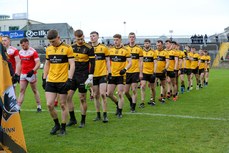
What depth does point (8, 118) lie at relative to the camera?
17.3ft

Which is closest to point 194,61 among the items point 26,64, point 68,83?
point 26,64

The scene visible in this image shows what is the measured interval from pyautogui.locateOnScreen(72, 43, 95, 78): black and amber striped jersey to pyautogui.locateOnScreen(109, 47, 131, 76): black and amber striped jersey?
5.10ft

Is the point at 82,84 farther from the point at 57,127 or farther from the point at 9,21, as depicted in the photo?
the point at 9,21

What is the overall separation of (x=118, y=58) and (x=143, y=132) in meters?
3.08

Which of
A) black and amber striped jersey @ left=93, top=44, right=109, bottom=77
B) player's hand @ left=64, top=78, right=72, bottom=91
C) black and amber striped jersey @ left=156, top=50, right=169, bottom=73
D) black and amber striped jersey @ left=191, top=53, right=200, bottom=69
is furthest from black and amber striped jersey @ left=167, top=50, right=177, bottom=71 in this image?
player's hand @ left=64, top=78, right=72, bottom=91

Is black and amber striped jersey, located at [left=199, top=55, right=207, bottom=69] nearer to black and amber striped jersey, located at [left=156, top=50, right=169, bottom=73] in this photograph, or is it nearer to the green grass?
black and amber striped jersey, located at [left=156, top=50, right=169, bottom=73]

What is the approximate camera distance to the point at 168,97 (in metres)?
15.7

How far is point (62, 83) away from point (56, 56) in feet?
2.07

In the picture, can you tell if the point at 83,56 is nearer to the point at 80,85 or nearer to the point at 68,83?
the point at 80,85

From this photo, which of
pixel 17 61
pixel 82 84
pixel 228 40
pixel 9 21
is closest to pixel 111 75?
pixel 82 84

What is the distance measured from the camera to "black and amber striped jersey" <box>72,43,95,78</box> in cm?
934

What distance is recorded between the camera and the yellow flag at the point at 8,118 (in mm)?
5172

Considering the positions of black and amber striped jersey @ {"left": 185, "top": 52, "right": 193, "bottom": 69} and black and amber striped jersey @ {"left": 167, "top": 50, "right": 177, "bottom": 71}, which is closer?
black and amber striped jersey @ {"left": 167, "top": 50, "right": 177, "bottom": 71}

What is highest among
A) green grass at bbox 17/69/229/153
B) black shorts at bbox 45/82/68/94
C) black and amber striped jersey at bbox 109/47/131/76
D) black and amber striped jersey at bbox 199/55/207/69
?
black and amber striped jersey at bbox 109/47/131/76
